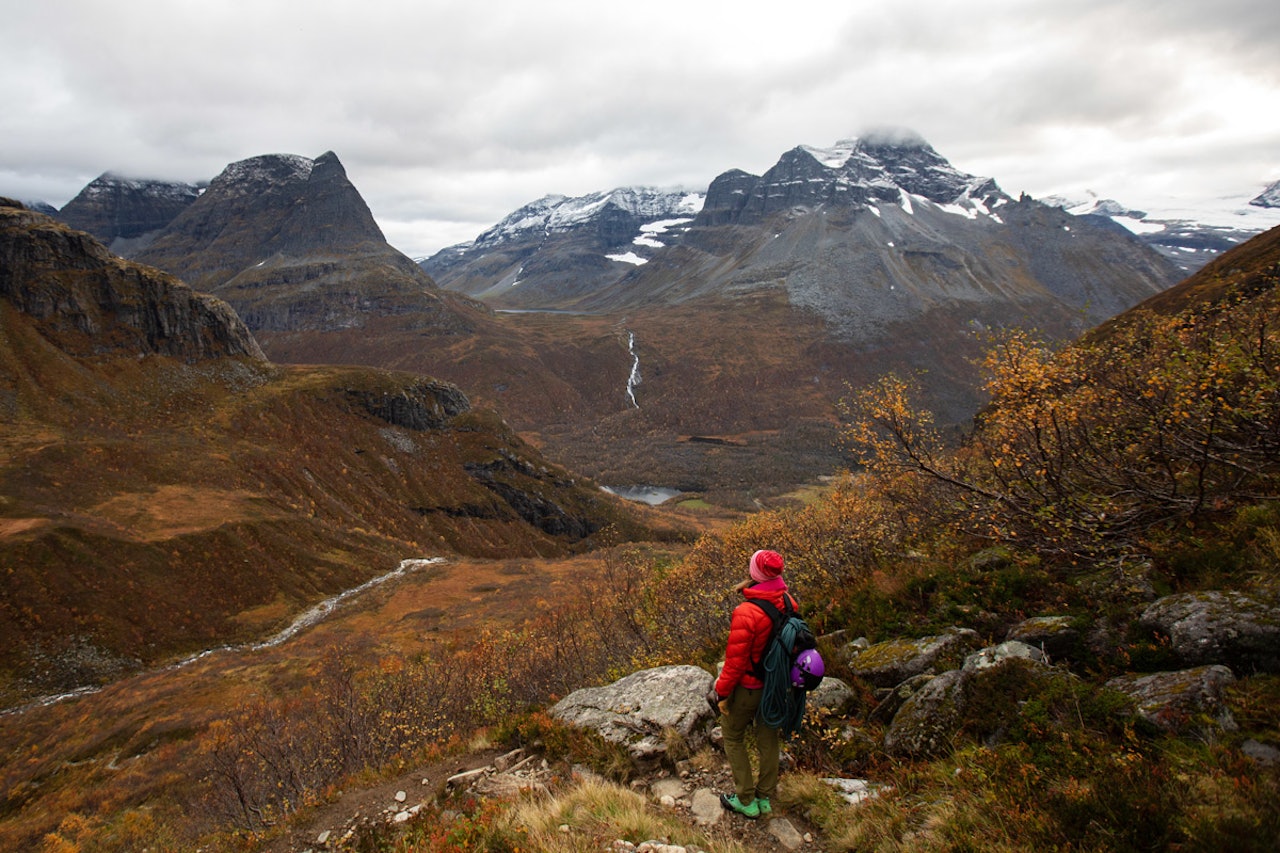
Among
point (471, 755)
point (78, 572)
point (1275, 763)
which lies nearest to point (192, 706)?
point (78, 572)

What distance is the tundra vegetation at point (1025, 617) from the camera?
5.67 metres

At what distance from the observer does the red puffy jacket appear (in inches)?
298

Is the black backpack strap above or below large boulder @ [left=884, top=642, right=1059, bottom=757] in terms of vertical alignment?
above

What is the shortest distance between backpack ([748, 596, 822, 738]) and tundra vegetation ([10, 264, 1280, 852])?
1.07 meters

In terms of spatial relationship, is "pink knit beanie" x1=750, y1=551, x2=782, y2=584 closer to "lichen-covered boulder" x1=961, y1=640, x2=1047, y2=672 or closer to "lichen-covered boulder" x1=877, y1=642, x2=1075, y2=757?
"lichen-covered boulder" x1=877, y1=642, x2=1075, y2=757

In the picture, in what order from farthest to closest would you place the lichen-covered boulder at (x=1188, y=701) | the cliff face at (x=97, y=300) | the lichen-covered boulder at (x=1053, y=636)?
the cliff face at (x=97, y=300), the lichen-covered boulder at (x=1053, y=636), the lichen-covered boulder at (x=1188, y=701)

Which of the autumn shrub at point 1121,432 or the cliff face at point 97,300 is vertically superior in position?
the cliff face at point 97,300

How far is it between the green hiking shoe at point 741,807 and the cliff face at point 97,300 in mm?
102077

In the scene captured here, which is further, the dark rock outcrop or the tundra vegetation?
the dark rock outcrop

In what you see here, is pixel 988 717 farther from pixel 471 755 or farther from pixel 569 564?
pixel 569 564

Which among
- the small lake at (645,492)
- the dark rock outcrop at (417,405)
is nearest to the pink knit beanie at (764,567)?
the dark rock outcrop at (417,405)

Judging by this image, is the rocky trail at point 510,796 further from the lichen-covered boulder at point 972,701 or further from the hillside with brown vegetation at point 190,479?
the hillside with brown vegetation at point 190,479

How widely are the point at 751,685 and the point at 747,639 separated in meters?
0.67

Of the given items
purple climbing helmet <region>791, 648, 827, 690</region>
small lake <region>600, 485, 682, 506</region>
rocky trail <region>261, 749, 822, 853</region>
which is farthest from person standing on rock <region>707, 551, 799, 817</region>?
small lake <region>600, 485, 682, 506</region>
